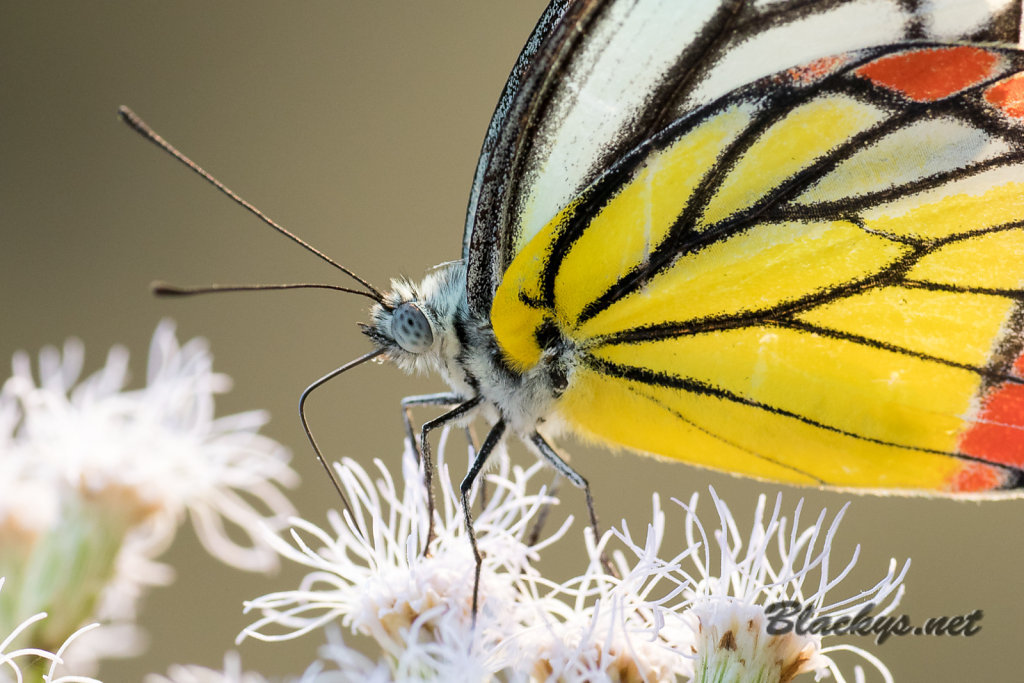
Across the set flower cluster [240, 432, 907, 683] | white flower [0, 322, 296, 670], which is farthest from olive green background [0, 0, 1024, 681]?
flower cluster [240, 432, 907, 683]

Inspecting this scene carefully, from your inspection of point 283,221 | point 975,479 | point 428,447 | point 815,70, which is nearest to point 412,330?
point 428,447

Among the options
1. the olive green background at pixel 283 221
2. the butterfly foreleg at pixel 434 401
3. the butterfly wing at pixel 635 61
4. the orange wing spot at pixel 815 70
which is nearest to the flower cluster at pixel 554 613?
the butterfly foreleg at pixel 434 401

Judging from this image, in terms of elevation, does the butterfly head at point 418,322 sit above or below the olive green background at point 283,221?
below

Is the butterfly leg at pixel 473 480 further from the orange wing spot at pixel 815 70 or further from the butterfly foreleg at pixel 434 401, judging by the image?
the orange wing spot at pixel 815 70

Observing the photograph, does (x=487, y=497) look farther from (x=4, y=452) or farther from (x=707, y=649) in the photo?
(x=4, y=452)

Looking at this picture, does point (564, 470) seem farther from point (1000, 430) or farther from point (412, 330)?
point (1000, 430)

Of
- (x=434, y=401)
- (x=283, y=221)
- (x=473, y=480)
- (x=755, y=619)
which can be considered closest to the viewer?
(x=755, y=619)
